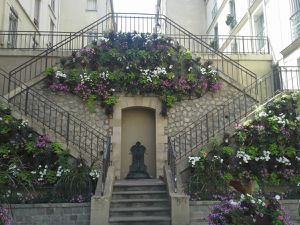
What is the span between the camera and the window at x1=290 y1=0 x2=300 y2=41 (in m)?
11.2

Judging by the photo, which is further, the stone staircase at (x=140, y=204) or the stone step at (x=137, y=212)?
the stone step at (x=137, y=212)

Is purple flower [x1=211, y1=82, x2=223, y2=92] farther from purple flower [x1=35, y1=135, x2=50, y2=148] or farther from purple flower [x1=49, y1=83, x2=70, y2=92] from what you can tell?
purple flower [x1=35, y1=135, x2=50, y2=148]

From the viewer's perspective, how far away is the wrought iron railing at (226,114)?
10.8 meters

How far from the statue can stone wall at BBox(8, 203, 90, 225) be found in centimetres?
326

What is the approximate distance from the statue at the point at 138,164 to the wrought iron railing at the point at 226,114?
3.49ft

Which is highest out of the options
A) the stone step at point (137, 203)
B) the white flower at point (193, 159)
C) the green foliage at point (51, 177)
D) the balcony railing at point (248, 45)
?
the balcony railing at point (248, 45)

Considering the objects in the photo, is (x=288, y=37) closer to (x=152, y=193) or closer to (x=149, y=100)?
(x=149, y=100)

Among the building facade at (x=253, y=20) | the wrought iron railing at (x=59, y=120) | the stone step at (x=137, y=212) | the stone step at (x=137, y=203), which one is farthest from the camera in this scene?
the building facade at (x=253, y=20)

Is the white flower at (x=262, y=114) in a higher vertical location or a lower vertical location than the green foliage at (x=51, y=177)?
higher

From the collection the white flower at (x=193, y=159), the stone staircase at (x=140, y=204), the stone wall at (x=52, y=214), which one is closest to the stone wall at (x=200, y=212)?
the stone staircase at (x=140, y=204)

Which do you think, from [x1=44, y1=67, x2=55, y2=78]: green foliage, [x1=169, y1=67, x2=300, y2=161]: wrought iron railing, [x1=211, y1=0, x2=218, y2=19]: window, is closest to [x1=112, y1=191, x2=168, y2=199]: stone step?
[x1=169, y1=67, x2=300, y2=161]: wrought iron railing

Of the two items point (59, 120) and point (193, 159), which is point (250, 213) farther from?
point (59, 120)

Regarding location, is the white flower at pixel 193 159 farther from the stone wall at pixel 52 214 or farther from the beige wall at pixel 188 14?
the beige wall at pixel 188 14

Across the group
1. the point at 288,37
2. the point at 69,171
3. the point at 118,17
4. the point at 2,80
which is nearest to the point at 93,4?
the point at 118,17
